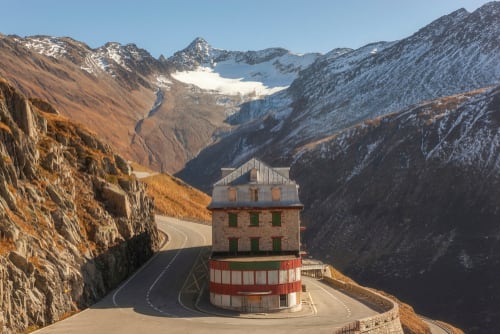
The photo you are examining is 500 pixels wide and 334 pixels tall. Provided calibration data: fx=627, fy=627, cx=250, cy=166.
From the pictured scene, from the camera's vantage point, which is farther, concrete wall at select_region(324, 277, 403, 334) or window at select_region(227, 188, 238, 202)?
window at select_region(227, 188, 238, 202)

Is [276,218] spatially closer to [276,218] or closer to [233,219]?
[276,218]

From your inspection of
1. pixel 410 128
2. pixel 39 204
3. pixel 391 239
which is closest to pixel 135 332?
pixel 39 204

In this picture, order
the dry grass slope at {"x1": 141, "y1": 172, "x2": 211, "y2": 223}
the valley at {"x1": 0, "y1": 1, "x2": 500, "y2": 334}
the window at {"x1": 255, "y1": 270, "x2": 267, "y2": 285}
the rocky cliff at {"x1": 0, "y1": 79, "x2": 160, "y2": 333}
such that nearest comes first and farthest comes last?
the rocky cliff at {"x1": 0, "y1": 79, "x2": 160, "y2": 333} → the valley at {"x1": 0, "y1": 1, "x2": 500, "y2": 334} → the window at {"x1": 255, "y1": 270, "x2": 267, "y2": 285} → the dry grass slope at {"x1": 141, "y1": 172, "x2": 211, "y2": 223}

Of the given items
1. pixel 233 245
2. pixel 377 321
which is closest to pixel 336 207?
pixel 233 245

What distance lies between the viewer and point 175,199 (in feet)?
378

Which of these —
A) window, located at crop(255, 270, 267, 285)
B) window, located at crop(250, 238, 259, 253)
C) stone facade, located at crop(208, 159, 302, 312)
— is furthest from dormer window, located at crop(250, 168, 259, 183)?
window, located at crop(255, 270, 267, 285)

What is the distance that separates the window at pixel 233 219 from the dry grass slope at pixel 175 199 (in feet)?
161

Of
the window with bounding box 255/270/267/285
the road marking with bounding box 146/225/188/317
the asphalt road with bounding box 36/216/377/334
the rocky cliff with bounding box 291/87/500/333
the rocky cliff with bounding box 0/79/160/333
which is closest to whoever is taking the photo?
the rocky cliff with bounding box 0/79/160/333

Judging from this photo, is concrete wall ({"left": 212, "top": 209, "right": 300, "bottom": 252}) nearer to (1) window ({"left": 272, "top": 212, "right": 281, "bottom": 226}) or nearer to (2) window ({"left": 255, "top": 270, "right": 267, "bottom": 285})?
(1) window ({"left": 272, "top": 212, "right": 281, "bottom": 226})

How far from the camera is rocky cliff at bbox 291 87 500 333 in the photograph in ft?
360

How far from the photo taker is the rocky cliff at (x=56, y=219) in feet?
124

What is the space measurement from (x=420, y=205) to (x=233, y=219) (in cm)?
9917

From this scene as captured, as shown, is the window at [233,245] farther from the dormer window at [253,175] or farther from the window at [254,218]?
the dormer window at [253,175]

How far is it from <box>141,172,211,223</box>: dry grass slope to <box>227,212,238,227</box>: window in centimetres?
4908
